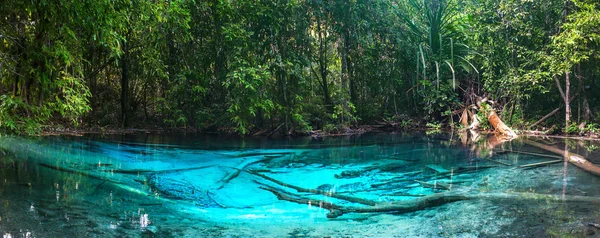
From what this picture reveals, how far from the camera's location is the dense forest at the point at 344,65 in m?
7.62

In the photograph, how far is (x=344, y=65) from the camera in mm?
9469

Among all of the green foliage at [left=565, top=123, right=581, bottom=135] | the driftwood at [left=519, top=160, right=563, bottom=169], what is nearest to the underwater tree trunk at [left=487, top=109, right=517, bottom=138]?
the green foliage at [left=565, top=123, right=581, bottom=135]

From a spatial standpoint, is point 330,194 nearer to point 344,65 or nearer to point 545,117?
point 344,65

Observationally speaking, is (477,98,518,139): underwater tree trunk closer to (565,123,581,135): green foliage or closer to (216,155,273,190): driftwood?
(565,123,581,135): green foliage

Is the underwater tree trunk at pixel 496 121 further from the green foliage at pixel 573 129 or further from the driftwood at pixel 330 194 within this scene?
the driftwood at pixel 330 194

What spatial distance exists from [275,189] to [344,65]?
20.9 feet

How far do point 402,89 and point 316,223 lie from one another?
27.6 ft

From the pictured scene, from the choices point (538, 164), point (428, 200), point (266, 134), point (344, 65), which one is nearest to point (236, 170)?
point (428, 200)

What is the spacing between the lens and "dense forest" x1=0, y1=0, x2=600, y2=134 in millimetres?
7625

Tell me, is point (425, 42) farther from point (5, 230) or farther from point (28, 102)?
point (5, 230)

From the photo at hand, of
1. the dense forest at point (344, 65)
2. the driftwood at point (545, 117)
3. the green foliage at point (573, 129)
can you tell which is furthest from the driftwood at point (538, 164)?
the driftwood at point (545, 117)

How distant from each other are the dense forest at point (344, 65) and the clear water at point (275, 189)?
7.33ft

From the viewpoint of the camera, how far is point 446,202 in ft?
9.89

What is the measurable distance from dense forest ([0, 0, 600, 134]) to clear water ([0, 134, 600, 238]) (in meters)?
2.24
